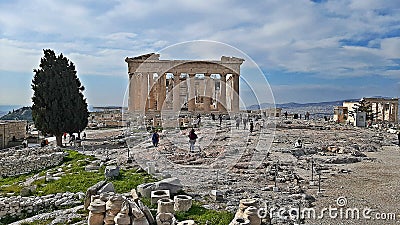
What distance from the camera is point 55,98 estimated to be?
2812 cm

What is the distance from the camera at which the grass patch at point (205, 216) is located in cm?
987

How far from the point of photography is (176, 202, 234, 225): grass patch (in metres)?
9.87

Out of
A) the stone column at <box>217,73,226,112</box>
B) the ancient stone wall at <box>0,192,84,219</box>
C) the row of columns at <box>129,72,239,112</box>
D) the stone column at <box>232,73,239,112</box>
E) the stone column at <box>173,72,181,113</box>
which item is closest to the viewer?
the ancient stone wall at <box>0,192,84,219</box>

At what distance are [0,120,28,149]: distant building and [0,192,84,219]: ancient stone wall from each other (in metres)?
21.2

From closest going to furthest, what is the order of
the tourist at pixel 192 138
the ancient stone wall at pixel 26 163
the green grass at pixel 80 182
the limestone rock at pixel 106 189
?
1. the limestone rock at pixel 106 189
2. the green grass at pixel 80 182
3. the ancient stone wall at pixel 26 163
4. the tourist at pixel 192 138

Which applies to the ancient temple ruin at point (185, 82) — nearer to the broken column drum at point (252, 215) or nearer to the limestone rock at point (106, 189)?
the limestone rock at point (106, 189)

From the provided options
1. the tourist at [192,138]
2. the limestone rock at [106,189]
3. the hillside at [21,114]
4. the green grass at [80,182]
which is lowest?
the green grass at [80,182]

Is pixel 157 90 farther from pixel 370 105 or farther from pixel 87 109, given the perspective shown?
pixel 370 105

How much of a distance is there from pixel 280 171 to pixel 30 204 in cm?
931

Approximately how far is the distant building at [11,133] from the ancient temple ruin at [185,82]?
1845 centimetres

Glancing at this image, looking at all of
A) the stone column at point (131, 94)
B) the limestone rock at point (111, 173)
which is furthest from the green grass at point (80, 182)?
the stone column at point (131, 94)

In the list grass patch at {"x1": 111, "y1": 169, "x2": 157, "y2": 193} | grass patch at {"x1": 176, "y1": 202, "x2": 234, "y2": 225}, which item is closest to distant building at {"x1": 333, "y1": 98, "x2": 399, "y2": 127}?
grass patch at {"x1": 111, "y1": 169, "x2": 157, "y2": 193}

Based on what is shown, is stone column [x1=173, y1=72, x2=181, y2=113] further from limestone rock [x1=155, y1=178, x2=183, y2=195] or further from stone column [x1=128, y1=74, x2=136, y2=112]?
limestone rock [x1=155, y1=178, x2=183, y2=195]

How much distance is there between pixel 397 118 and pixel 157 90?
34552mm
